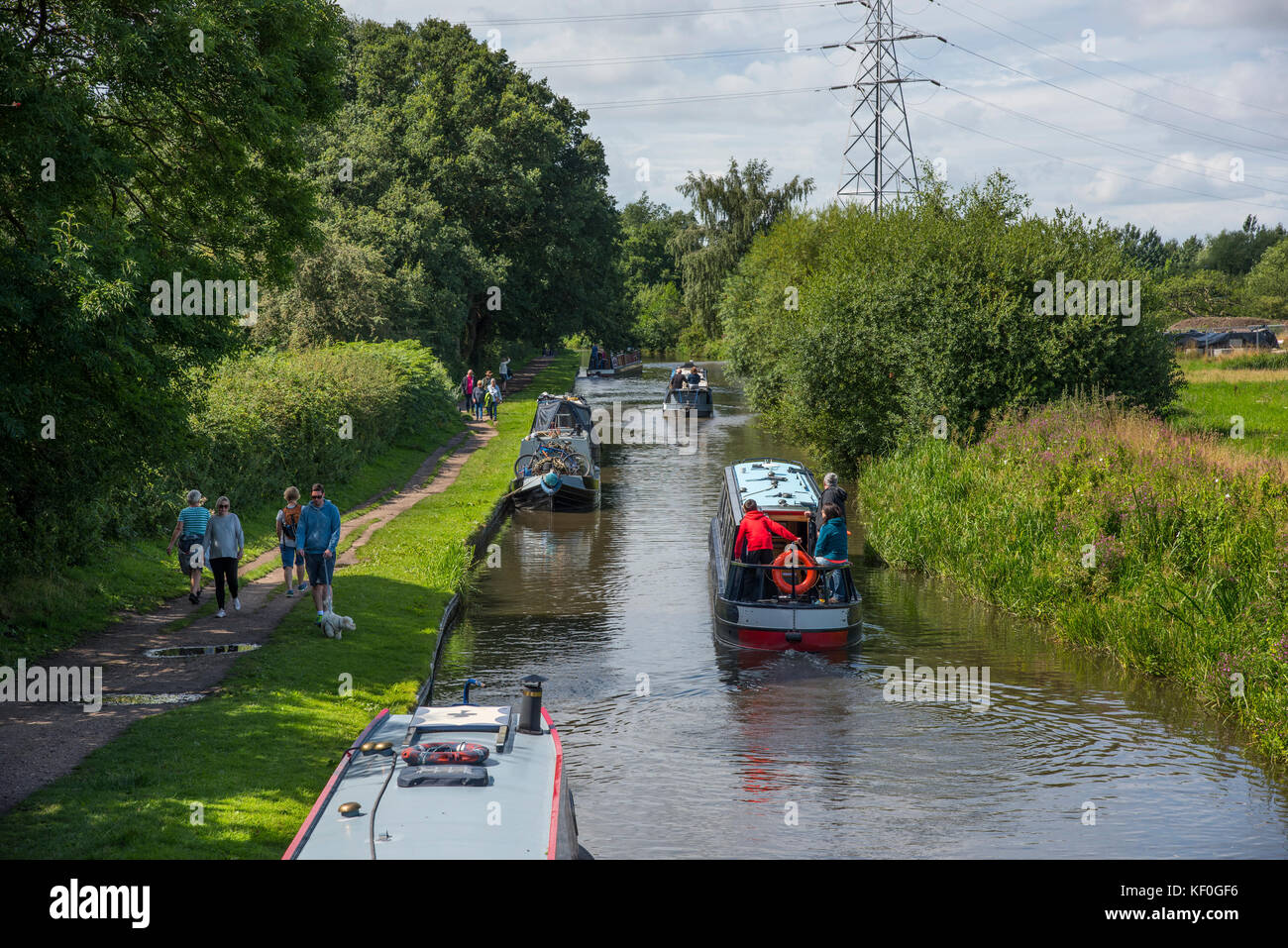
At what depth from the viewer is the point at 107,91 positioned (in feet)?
50.4

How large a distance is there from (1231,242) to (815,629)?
137379 millimetres

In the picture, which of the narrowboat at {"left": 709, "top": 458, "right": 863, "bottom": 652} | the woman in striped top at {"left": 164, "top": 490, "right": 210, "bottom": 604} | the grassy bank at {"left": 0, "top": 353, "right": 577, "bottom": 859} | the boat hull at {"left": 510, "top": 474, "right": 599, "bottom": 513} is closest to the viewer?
the grassy bank at {"left": 0, "top": 353, "right": 577, "bottom": 859}

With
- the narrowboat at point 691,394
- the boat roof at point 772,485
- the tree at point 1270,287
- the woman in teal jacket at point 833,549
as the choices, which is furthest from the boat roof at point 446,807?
the tree at point 1270,287

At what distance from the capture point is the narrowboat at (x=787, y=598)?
1739cm

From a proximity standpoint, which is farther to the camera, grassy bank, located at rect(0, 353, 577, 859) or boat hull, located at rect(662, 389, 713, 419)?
boat hull, located at rect(662, 389, 713, 419)

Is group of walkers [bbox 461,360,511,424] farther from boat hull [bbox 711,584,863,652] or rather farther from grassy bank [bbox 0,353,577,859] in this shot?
boat hull [bbox 711,584,863,652]

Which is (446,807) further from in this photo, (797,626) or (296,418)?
(296,418)

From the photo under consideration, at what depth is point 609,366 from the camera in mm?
84938

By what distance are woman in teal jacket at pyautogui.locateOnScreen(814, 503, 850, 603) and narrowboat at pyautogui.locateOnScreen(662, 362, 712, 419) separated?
3508 centimetres

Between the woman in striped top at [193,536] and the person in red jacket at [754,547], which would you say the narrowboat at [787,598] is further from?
the woman in striped top at [193,536]

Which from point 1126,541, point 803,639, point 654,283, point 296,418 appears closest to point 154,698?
point 803,639

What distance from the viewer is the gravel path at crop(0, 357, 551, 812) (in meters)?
10.8

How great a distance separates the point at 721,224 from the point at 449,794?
69141mm

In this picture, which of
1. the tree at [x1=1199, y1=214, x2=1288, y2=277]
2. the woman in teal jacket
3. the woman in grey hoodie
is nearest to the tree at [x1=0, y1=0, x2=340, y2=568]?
the woman in grey hoodie
